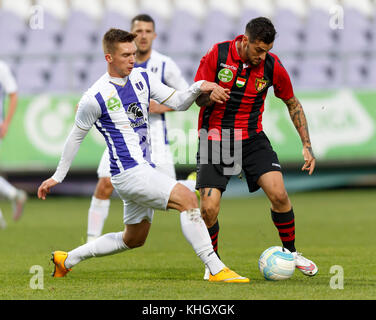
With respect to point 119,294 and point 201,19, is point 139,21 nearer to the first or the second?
point 119,294

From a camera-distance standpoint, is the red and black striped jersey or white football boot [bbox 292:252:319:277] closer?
white football boot [bbox 292:252:319:277]

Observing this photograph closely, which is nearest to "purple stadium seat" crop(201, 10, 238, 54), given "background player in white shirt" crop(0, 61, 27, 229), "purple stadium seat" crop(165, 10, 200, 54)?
"purple stadium seat" crop(165, 10, 200, 54)

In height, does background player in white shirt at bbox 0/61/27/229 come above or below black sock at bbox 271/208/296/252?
above

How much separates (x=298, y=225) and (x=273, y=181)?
196 inches

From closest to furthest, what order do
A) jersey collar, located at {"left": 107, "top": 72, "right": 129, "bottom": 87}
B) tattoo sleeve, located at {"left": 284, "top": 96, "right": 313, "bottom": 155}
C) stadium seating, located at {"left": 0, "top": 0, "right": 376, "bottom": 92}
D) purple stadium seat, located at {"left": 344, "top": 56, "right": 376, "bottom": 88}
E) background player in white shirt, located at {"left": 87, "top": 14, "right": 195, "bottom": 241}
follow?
jersey collar, located at {"left": 107, "top": 72, "right": 129, "bottom": 87}, tattoo sleeve, located at {"left": 284, "top": 96, "right": 313, "bottom": 155}, background player in white shirt, located at {"left": 87, "top": 14, "right": 195, "bottom": 241}, purple stadium seat, located at {"left": 344, "top": 56, "right": 376, "bottom": 88}, stadium seating, located at {"left": 0, "top": 0, "right": 376, "bottom": 92}

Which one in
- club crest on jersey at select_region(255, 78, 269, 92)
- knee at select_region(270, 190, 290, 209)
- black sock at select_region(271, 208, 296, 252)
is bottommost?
black sock at select_region(271, 208, 296, 252)

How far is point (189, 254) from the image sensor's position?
8.76m

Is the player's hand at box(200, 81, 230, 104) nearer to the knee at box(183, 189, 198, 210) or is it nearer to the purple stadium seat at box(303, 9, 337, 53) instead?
the knee at box(183, 189, 198, 210)

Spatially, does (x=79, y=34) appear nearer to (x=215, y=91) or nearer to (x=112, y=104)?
(x=112, y=104)

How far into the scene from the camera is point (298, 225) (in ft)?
37.9

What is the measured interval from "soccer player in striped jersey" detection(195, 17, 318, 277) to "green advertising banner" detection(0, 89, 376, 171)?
8.48 metres

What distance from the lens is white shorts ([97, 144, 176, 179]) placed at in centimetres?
880
